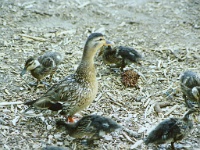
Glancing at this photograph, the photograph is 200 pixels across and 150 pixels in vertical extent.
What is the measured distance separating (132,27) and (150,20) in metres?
0.46

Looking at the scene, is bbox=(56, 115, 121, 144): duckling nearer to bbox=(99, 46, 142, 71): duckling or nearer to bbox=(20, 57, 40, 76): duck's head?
bbox=(20, 57, 40, 76): duck's head

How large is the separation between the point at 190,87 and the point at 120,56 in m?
1.17

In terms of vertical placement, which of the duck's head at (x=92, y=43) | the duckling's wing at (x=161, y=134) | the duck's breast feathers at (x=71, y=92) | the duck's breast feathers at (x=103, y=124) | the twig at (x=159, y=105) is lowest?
the twig at (x=159, y=105)

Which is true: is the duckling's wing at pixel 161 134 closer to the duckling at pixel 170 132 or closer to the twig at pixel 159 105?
the duckling at pixel 170 132

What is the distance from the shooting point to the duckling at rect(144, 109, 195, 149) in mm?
4199

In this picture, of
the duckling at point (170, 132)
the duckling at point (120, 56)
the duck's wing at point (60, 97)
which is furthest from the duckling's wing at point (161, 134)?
the duckling at point (120, 56)

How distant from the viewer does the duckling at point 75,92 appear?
4527mm

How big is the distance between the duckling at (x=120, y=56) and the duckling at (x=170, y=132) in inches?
64.3

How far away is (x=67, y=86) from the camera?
15.0 ft

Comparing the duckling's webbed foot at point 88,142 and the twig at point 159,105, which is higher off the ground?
the twig at point 159,105

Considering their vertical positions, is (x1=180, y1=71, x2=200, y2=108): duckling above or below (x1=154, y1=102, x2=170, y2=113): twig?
above

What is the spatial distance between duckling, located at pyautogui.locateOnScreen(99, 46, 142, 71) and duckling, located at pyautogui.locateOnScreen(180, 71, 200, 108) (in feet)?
2.75

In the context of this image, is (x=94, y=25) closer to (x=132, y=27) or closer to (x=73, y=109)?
(x=132, y=27)

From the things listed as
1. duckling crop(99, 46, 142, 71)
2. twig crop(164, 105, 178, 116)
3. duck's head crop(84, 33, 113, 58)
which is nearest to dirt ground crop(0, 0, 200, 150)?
twig crop(164, 105, 178, 116)
